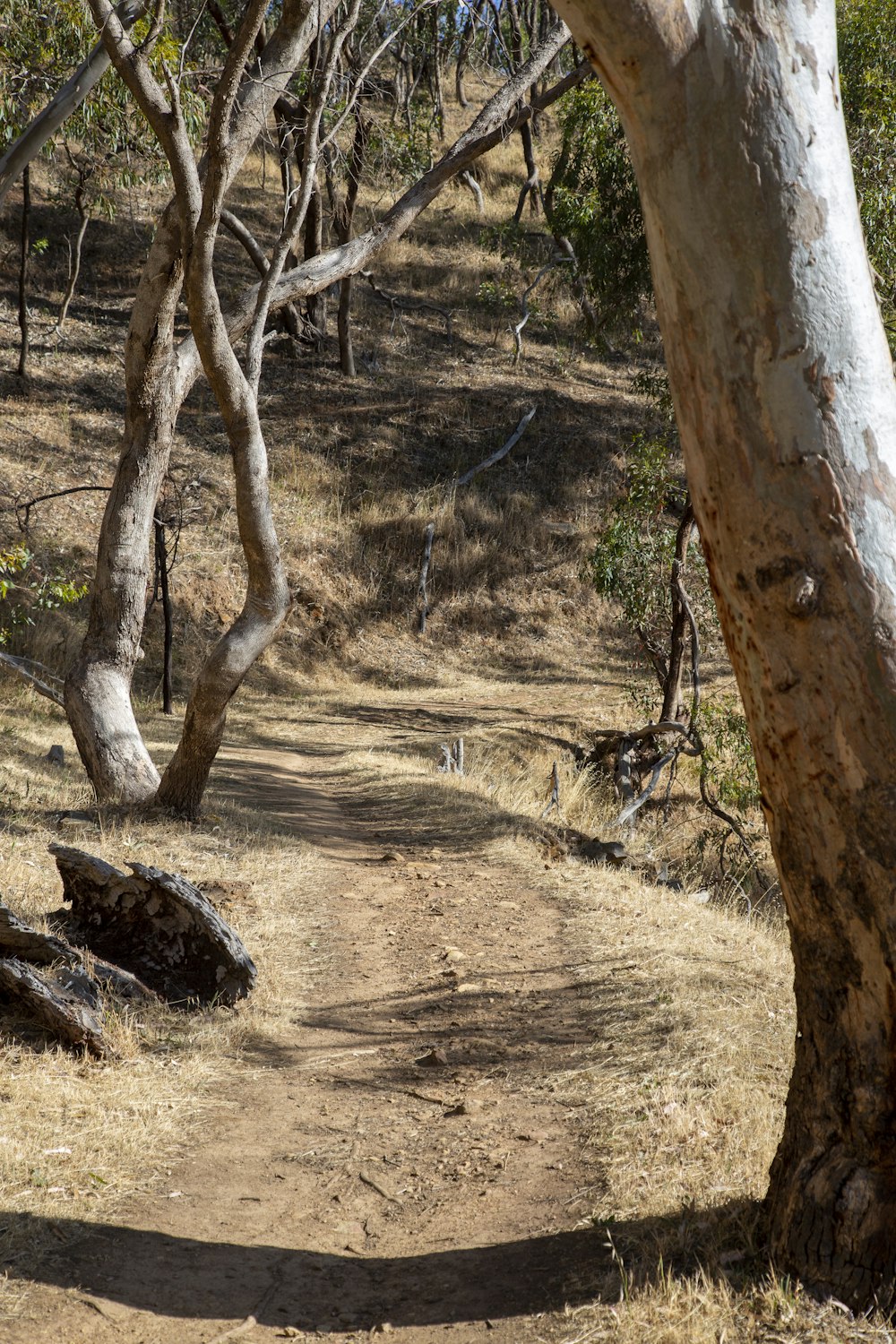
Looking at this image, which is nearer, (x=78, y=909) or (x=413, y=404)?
(x=78, y=909)

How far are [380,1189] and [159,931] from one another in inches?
80.8

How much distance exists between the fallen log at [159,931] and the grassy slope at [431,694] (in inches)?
9.6

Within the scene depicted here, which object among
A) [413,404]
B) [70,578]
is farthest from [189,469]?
[413,404]

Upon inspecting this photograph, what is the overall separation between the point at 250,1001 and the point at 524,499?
1850 centimetres

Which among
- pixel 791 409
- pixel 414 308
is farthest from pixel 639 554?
pixel 414 308

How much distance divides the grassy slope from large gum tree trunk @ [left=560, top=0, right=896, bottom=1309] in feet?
3.56

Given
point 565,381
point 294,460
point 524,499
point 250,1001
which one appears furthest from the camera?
point 565,381

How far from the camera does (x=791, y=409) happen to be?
234 centimetres

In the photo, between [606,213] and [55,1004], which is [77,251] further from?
[55,1004]

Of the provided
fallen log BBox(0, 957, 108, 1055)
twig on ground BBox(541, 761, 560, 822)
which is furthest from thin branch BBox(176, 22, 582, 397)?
fallen log BBox(0, 957, 108, 1055)

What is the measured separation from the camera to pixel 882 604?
7.82 feet

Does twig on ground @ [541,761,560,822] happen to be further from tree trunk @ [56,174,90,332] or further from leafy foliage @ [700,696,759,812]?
tree trunk @ [56,174,90,332]

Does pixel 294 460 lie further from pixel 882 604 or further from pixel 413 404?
pixel 882 604

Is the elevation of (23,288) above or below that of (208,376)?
above
